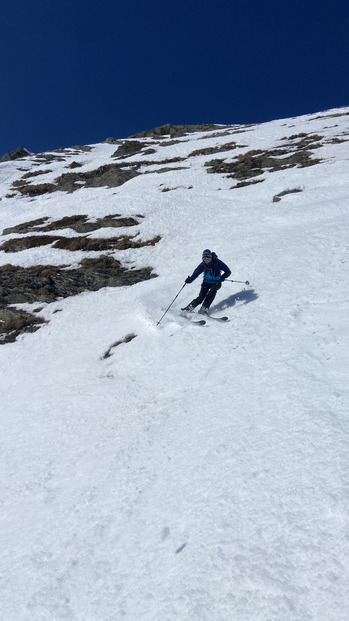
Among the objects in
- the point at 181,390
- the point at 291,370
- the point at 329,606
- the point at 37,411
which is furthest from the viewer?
the point at 37,411

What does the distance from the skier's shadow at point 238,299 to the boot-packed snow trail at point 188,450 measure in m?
0.07

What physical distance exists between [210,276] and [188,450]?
744 cm

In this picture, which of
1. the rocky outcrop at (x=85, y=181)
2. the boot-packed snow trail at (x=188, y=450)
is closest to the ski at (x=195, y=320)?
the boot-packed snow trail at (x=188, y=450)

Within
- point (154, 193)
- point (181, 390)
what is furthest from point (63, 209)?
point (181, 390)

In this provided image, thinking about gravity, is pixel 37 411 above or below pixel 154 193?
below

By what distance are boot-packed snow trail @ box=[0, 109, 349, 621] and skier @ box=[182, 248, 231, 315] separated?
0.61 meters

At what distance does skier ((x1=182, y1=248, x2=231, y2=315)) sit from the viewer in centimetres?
1367

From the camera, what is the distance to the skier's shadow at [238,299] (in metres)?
14.0

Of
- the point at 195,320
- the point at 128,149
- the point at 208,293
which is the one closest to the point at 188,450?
the point at 195,320

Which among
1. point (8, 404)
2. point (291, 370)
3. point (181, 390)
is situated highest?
point (291, 370)

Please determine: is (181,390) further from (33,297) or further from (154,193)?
(154,193)

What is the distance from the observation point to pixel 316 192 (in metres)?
23.6

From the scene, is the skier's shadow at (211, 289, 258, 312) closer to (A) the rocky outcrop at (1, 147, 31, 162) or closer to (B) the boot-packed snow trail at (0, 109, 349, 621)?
(B) the boot-packed snow trail at (0, 109, 349, 621)

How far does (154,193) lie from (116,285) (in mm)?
15856
